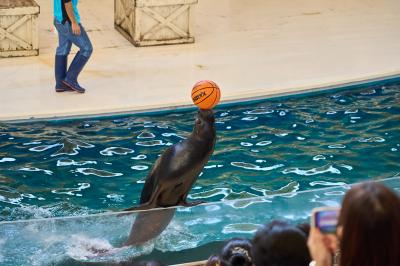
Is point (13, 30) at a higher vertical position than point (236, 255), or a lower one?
higher

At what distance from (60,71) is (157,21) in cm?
208

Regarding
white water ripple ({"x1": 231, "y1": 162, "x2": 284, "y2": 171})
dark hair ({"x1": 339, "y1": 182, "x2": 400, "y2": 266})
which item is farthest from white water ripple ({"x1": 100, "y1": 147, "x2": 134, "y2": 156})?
dark hair ({"x1": 339, "y1": 182, "x2": 400, "y2": 266})

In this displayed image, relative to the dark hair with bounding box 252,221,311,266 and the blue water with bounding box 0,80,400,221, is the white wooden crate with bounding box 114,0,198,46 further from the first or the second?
the dark hair with bounding box 252,221,311,266

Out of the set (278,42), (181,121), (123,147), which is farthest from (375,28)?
(123,147)

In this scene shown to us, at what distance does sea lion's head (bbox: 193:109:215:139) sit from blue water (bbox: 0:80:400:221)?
6.23ft

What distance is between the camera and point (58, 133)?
29.2 ft

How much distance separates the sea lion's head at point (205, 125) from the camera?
5.85 m

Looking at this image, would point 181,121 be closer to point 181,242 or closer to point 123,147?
point 123,147

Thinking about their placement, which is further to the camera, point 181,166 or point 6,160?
point 6,160

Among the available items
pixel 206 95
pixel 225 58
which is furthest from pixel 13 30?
pixel 206 95

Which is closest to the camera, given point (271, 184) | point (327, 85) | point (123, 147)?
point (271, 184)

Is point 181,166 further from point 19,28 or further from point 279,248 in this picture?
point 19,28

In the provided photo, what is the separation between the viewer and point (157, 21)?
11.5 metres

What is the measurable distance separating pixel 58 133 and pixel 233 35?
4.01m
